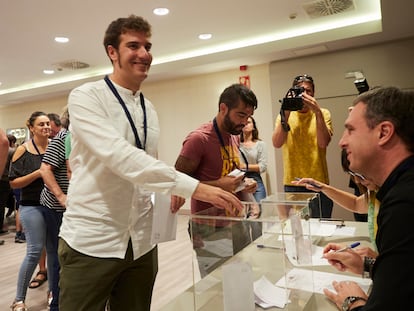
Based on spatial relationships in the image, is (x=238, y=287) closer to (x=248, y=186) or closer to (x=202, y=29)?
(x=248, y=186)

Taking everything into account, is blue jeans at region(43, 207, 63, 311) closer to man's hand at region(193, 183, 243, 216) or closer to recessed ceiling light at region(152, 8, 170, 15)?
man's hand at region(193, 183, 243, 216)

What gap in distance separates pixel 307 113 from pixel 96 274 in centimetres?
187

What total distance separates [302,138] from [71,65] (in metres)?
4.68

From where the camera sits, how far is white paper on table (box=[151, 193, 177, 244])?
1.23m


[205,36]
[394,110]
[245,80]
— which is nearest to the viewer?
[394,110]

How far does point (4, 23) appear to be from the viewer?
3.79 metres

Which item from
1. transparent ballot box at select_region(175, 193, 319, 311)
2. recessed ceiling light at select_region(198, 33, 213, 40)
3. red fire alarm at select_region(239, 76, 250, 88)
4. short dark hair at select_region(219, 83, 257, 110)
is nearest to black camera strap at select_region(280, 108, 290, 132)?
short dark hair at select_region(219, 83, 257, 110)

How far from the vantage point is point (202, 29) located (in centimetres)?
432

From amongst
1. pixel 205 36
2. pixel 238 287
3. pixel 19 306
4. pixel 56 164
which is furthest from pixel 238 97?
pixel 205 36

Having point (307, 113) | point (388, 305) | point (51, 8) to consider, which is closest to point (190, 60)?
point (51, 8)

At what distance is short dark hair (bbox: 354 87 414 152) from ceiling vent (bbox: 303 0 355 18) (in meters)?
3.20

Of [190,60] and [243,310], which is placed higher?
[190,60]

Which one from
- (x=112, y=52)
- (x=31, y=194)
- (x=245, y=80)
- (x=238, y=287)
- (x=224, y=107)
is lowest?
(x=238, y=287)

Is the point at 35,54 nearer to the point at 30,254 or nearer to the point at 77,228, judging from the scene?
the point at 30,254
